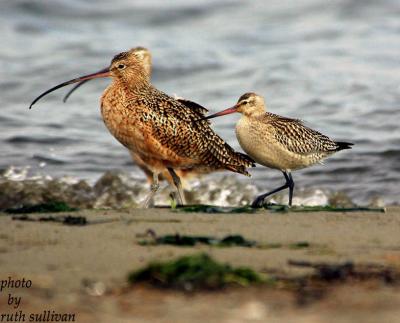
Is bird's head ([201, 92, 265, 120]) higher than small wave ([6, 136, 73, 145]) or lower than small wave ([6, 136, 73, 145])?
higher

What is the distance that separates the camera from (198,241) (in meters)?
6.20

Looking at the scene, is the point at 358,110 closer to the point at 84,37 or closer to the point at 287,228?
the point at 84,37

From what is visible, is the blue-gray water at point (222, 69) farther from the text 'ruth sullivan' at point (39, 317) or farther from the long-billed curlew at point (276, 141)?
the text 'ruth sullivan' at point (39, 317)

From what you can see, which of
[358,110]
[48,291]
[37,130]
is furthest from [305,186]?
[48,291]

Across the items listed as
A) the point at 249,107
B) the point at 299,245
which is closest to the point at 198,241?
the point at 299,245

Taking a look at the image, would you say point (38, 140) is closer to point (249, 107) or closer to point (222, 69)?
point (222, 69)

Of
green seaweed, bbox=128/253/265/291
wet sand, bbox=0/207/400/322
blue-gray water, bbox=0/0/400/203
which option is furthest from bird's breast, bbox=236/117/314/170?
green seaweed, bbox=128/253/265/291

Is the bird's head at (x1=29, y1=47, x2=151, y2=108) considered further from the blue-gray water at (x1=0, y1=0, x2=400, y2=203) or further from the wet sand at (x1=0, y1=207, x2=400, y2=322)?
the blue-gray water at (x1=0, y1=0, x2=400, y2=203)

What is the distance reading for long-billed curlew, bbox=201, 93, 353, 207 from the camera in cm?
897

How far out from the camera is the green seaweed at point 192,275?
201 inches

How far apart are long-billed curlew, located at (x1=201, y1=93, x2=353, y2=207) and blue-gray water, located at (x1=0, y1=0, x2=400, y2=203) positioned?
2277mm

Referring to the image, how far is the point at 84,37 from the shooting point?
1911 cm

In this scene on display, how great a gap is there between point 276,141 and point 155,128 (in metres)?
1.02

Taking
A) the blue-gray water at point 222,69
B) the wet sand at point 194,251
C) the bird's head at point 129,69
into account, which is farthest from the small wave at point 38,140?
the wet sand at point 194,251
